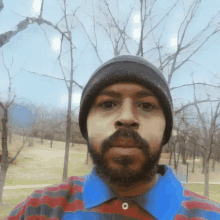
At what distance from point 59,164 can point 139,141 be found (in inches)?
91.8

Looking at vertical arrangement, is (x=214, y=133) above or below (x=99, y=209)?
above

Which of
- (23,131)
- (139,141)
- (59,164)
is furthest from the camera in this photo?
(59,164)

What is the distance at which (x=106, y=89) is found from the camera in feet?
1.50

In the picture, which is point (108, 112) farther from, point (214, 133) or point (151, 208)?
point (214, 133)

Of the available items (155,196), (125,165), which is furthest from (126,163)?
(155,196)

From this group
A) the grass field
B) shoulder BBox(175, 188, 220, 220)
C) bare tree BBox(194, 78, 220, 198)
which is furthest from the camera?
bare tree BBox(194, 78, 220, 198)

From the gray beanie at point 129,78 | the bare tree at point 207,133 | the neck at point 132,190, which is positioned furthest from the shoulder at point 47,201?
the bare tree at point 207,133

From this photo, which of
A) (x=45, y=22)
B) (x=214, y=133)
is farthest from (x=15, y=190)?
(x=214, y=133)

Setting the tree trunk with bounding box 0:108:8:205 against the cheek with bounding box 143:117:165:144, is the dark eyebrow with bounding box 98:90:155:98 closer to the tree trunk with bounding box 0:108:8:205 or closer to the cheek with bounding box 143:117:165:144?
the cheek with bounding box 143:117:165:144

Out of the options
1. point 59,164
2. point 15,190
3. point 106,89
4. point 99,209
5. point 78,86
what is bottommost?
point 15,190

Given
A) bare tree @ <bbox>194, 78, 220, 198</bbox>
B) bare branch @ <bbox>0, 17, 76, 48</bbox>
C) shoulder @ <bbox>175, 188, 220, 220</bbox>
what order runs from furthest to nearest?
bare tree @ <bbox>194, 78, 220, 198</bbox>
bare branch @ <bbox>0, 17, 76, 48</bbox>
shoulder @ <bbox>175, 188, 220, 220</bbox>

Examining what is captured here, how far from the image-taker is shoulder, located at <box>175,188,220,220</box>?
0.39 meters

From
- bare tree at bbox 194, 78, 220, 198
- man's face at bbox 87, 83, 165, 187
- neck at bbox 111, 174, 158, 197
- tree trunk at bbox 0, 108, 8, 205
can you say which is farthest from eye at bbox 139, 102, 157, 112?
bare tree at bbox 194, 78, 220, 198

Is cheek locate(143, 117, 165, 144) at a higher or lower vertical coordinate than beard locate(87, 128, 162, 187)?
higher
